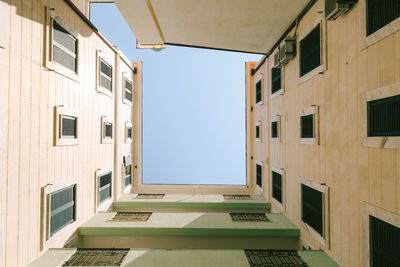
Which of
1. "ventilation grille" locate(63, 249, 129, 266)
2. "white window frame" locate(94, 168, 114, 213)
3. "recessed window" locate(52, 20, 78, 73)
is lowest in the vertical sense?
"ventilation grille" locate(63, 249, 129, 266)

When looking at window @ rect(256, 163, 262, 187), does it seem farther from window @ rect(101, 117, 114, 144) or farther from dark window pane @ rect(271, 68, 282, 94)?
window @ rect(101, 117, 114, 144)

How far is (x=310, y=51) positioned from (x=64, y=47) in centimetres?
768

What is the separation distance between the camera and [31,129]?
6.21 meters

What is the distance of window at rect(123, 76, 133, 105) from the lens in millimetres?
13687

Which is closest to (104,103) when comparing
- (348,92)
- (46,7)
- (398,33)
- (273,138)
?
(46,7)

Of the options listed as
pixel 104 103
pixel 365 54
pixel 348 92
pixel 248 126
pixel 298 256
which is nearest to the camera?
pixel 365 54

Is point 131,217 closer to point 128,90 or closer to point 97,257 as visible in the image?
point 97,257

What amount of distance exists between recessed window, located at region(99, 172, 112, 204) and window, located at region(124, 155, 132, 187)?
194 centimetres

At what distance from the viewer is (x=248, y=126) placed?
1521cm

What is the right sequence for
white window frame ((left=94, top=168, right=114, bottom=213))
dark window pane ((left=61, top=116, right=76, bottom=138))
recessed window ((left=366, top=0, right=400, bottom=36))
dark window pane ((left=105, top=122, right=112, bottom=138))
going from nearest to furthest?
1. recessed window ((left=366, top=0, right=400, bottom=36))
2. dark window pane ((left=61, top=116, right=76, bottom=138))
3. white window frame ((left=94, top=168, right=114, bottom=213))
4. dark window pane ((left=105, top=122, right=112, bottom=138))

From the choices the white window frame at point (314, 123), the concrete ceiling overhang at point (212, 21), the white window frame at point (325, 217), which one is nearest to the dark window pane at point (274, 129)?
the white window frame at point (314, 123)

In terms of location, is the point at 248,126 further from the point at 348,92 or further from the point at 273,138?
the point at 348,92

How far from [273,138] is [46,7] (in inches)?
375

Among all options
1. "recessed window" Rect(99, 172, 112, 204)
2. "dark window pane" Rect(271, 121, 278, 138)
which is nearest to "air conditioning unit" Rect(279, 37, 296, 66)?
"dark window pane" Rect(271, 121, 278, 138)
